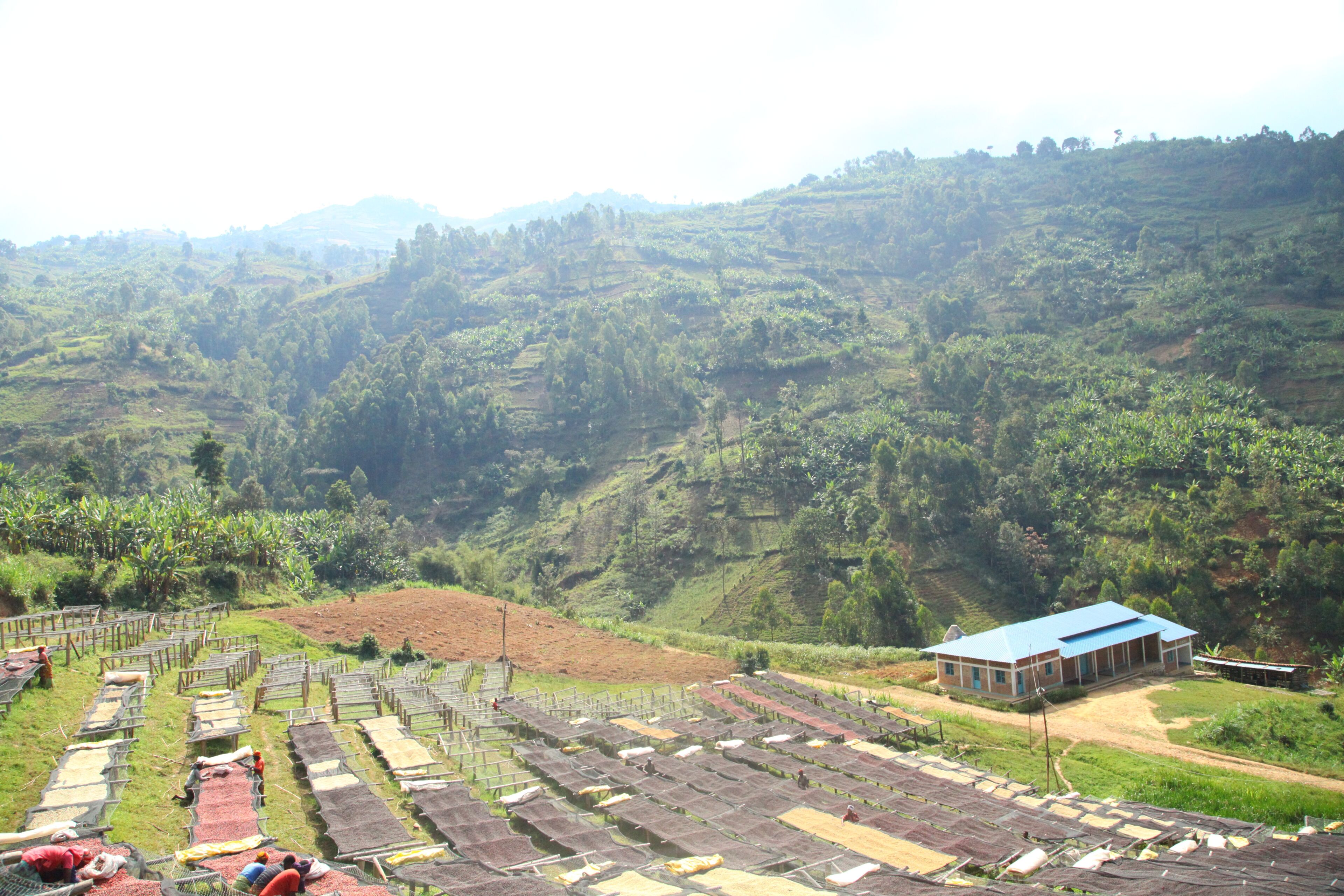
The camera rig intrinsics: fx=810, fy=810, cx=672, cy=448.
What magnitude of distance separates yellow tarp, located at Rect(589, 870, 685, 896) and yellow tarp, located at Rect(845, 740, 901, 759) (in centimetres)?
1044

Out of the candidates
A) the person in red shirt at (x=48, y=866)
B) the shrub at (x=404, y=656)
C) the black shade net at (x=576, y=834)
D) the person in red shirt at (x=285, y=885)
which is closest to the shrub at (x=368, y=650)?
the shrub at (x=404, y=656)

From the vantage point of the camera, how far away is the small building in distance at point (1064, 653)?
3084 cm

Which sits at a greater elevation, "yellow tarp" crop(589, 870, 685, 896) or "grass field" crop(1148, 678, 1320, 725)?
"yellow tarp" crop(589, 870, 685, 896)

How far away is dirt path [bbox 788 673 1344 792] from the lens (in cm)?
2369

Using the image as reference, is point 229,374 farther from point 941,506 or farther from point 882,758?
point 882,758

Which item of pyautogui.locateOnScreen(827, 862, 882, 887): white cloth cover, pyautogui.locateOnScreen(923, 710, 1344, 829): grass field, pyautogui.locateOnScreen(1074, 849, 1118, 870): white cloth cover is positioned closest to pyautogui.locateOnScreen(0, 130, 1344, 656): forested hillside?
pyautogui.locateOnScreen(923, 710, 1344, 829): grass field

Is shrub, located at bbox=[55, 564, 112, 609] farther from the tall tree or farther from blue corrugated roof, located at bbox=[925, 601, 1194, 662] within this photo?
blue corrugated roof, located at bbox=[925, 601, 1194, 662]

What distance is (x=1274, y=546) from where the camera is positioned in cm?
4838

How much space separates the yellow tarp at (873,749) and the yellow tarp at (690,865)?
8.85m

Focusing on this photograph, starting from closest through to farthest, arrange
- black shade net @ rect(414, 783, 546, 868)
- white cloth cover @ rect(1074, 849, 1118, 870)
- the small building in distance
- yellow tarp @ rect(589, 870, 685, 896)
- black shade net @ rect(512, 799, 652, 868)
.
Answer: yellow tarp @ rect(589, 870, 685, 896), black shade net @ rect(414, 783, 546, 868), black shade net @ rect(512, 799, 652, 868), white cloth cover @ rect(1074, 849, 1118, 870), the small building in distance

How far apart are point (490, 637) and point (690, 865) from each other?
82.8 feet

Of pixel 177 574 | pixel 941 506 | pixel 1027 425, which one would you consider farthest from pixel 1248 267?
pixel 177 574

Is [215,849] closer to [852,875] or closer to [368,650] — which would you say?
[852,875]

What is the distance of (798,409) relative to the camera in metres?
78.9
